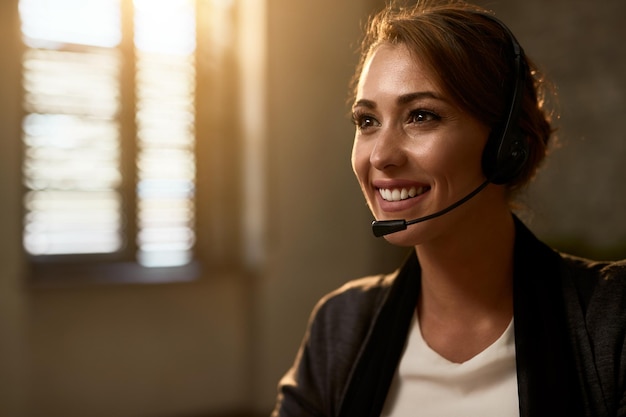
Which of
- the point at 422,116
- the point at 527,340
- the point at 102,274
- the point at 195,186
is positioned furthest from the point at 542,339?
the point at 195,186

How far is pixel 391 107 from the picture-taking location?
1.11 meters

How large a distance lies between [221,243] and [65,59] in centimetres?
119

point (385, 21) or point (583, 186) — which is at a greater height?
point (385, 21)

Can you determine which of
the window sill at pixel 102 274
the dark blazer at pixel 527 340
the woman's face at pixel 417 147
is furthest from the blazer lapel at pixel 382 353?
the window sill at pixel 102 274

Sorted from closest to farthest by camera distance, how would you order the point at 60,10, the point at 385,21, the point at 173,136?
1. the point at 385,21
2. the point at 60,10
3. the point at 173,136

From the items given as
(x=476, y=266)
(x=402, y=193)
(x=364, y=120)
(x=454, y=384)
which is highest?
(x=364, y=120)

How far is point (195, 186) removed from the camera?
12.2ft

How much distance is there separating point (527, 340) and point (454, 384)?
0.15 meters

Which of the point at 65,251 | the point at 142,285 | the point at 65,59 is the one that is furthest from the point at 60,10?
the point at 142,285

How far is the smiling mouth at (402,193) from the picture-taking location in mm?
1112

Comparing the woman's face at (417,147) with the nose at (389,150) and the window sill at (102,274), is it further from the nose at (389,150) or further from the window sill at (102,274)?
the window sill at (102,274)

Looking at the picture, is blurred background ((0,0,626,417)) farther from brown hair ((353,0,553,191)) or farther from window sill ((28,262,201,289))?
brown hair ((353,0,553,191))

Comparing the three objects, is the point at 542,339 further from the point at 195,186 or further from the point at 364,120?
the point at 195,186

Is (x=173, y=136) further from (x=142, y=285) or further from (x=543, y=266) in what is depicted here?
(x=543, y=266)
